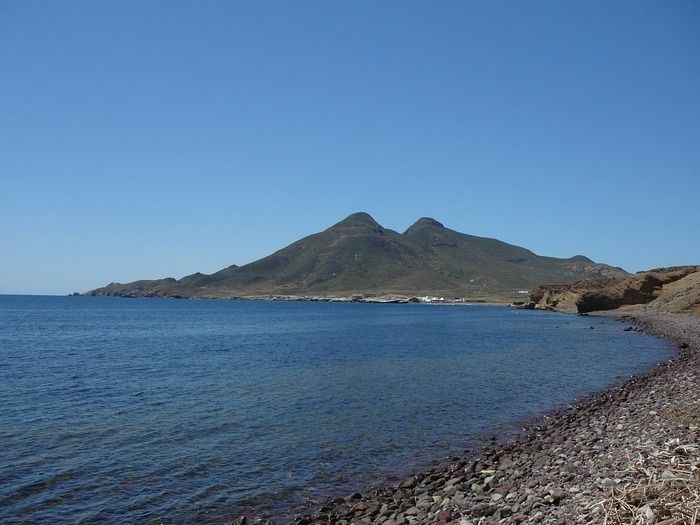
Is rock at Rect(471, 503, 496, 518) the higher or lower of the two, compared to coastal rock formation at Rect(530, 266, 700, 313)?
lower

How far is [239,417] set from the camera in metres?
23.4

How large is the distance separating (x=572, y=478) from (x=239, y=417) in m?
15.0

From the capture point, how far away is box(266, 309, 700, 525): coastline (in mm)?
7871

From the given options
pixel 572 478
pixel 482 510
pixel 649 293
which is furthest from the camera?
pixel 649 293

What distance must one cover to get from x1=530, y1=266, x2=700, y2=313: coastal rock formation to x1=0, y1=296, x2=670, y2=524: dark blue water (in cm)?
4594

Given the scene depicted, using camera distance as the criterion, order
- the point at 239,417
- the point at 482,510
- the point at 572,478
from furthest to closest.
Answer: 1. the point at 239,417
2. the point at 572,478
3. the point at 482,510

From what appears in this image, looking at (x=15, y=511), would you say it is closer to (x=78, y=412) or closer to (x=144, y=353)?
(x=78, y=412)

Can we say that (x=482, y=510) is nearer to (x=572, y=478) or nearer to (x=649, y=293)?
(x=572, y=478)

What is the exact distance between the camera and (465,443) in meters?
19.6

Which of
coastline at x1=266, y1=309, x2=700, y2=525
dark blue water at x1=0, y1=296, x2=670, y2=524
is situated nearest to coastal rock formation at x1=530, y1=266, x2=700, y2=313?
dark blue water at x1=0, y1=296, x2=670, y2=524

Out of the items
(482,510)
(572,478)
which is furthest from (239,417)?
(572,478)

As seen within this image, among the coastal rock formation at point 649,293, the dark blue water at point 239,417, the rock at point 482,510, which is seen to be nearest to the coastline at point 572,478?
the rock at point 482,510

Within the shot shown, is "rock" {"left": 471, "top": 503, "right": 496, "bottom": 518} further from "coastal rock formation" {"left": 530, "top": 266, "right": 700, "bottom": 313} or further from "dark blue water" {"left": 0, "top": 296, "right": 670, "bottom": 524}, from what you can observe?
"coastal rock formation" {"left": 530, "top": 266, "right": 700, "bottom": 313}

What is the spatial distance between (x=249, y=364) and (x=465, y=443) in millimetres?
25241
